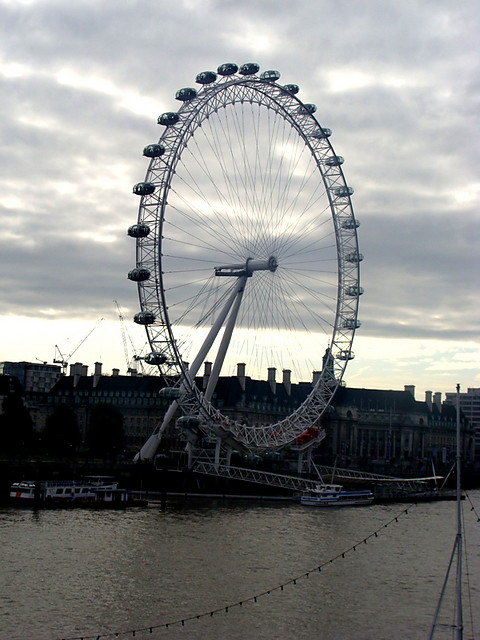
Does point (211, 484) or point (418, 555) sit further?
point (211, 484)

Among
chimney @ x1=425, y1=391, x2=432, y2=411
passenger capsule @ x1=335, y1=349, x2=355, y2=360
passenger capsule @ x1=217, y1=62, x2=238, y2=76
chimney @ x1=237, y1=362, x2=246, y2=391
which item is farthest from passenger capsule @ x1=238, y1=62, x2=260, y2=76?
chimney @ x1=425, y1=391, x2=432, y2=411

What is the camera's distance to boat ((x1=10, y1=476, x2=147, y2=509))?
5688 cm

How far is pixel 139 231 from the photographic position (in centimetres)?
5784

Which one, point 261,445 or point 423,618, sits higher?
point 261,445

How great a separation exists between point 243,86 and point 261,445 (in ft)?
82.6

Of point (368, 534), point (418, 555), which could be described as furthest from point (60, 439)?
point (418, 555)

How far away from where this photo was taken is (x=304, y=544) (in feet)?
147

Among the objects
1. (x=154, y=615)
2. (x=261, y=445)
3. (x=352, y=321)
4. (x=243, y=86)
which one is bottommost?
(x=154, y=615)

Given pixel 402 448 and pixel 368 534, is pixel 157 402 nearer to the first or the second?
pixel 402 448

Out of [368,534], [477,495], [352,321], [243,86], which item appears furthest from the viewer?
[477,495]

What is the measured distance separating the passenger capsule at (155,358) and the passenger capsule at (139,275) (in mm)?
4804

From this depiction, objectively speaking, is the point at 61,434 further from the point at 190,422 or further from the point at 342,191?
the point at 342,191

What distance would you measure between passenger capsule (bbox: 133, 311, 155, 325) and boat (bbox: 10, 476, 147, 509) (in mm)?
10182

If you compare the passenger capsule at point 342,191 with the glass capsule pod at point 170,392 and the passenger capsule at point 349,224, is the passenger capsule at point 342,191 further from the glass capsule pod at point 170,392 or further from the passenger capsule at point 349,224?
the glass capsule pod at point 170,392
